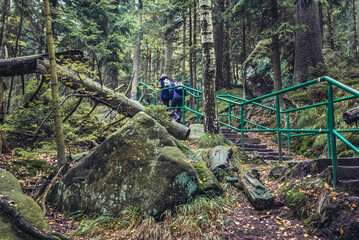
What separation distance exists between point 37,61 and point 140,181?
420 cm

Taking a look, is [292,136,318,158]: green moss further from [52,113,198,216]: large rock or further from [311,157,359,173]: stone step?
[52,113,198,216]: large rock

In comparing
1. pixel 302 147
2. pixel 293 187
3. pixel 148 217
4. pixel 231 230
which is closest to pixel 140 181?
pixel 148 217

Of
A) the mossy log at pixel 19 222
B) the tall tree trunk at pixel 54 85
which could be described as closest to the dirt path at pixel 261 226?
the mossy log at pixel 19 222

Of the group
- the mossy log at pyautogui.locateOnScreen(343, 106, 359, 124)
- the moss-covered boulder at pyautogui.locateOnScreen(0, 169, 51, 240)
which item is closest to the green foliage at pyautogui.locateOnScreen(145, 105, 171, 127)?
the moss-covered boulder at pyautogui.locateOnScreen(0, 169, 51, 240)

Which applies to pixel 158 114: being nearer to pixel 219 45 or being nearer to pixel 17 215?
pixel 17 215

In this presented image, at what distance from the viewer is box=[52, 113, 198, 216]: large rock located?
10.7ft

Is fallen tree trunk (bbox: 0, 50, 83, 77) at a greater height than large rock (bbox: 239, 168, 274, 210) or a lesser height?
greater

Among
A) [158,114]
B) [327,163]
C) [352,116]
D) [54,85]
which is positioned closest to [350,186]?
[327,163]

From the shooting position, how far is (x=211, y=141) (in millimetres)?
5875

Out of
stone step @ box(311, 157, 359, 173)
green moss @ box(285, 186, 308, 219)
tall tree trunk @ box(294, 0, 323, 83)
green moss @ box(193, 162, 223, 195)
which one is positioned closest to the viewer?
green moss @ box(285, 186, 308, 219)

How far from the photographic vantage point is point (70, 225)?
3.21m

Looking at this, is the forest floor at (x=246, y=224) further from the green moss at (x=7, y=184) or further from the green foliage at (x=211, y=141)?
the green foliage at (x=211, y=141)

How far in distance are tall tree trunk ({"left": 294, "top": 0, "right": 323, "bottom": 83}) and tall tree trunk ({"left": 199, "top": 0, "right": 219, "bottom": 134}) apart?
4.64m

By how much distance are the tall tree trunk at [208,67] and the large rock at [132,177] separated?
7.73ft
